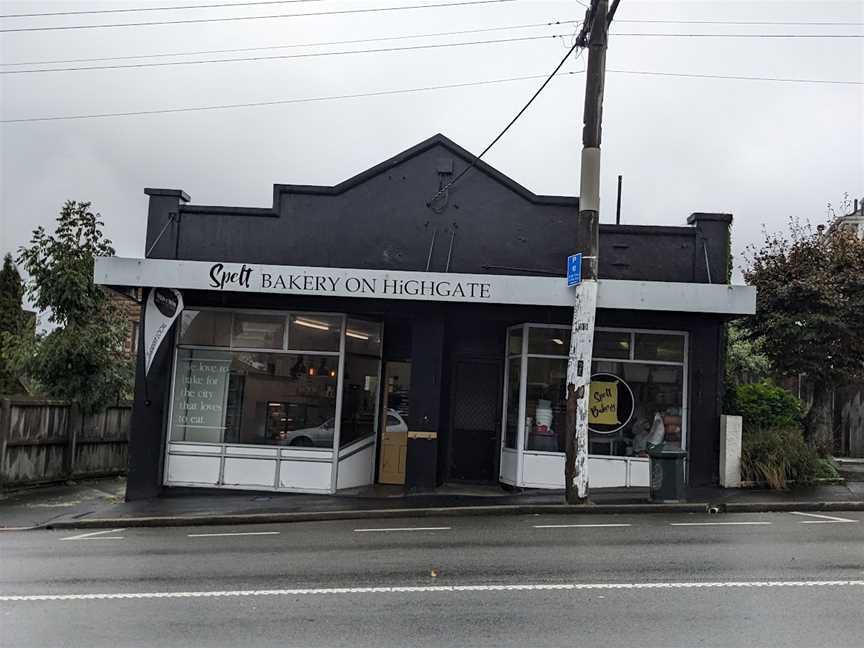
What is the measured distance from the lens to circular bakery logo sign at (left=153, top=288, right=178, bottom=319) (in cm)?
1527

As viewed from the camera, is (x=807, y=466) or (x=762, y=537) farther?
(x=807, y=466)

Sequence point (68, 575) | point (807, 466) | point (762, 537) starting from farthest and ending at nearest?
point (807, 466) → point (762, 537) → point (68, 575)

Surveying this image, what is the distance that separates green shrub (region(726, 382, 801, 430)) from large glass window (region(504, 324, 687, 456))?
1.24 meters

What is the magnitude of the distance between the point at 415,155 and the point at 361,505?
6.29m

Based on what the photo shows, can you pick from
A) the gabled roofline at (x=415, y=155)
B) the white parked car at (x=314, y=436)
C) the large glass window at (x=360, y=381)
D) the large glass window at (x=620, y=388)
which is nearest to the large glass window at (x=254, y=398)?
the white parked car at (x=314, y=436)

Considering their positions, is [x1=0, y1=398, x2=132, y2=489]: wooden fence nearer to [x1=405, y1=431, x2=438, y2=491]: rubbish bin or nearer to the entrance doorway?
the entrance doorway

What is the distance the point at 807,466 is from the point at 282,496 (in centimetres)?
908

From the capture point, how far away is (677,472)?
1365 cm

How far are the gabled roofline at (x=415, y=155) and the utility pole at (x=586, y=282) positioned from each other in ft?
7.20

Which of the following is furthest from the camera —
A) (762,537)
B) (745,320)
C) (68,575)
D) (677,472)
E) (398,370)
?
(745,320)

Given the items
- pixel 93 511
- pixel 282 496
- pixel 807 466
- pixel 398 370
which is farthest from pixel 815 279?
pixel 93 511

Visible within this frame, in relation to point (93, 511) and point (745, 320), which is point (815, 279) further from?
point (93, 511)

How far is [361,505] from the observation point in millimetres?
14016

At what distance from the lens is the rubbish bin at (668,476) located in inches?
534
